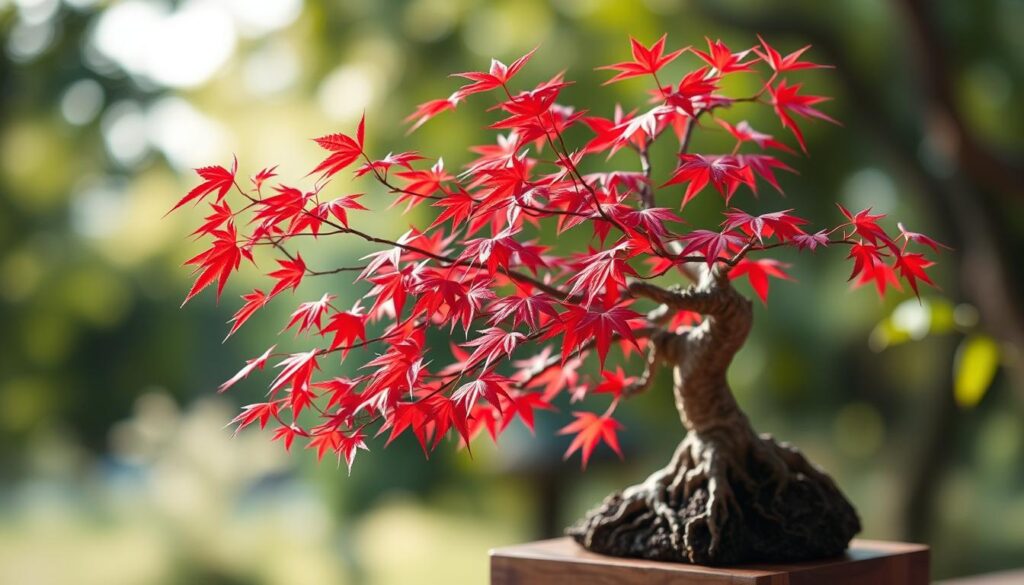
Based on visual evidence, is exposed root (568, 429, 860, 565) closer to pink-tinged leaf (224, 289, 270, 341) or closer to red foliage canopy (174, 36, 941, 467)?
red foliage canopy (174, 36, 941, 467)

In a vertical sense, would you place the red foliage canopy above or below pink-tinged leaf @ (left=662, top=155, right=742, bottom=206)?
below

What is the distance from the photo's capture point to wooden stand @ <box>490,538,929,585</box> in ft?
3.40

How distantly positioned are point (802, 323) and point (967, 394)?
1697 mm

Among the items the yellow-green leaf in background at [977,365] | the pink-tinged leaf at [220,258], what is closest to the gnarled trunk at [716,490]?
the pink-tinged leaf at [220,258]

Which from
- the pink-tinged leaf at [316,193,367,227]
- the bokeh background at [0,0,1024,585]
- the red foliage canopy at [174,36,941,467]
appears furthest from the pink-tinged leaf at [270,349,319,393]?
the bokeh background at [0,0,1024,585]

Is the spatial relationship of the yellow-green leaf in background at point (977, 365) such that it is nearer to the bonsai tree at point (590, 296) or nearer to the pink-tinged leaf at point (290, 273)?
the bonsai tree at point (590, 296)

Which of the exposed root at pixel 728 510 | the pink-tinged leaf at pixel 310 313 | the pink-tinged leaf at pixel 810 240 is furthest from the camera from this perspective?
the exposed root at pixel 728 510

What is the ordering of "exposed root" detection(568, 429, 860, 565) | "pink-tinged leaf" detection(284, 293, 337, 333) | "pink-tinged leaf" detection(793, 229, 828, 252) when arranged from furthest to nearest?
1. "exposed root" detection(568, 429, 860, 565)
2. "pink-tinged leaf" detection(284, 293, 337, 333)
3. "pink-tinged leaf" detection(793, 229, 828, 252)

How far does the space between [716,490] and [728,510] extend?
2cm

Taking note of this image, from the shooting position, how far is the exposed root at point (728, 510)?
1.09m

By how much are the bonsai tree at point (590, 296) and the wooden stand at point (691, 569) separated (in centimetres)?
3

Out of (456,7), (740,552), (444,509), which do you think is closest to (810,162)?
(456,7)

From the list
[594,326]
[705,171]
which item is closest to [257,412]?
[594,326]

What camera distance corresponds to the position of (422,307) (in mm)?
939
